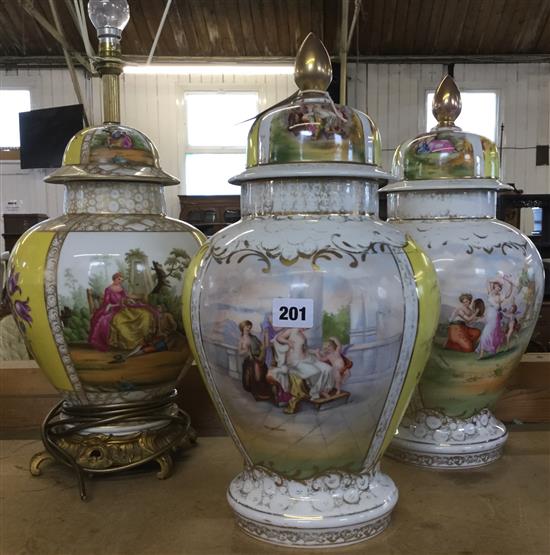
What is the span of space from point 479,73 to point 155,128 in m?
2.94

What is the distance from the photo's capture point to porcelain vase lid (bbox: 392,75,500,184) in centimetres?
90

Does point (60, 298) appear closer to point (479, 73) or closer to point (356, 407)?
point (356, 407)

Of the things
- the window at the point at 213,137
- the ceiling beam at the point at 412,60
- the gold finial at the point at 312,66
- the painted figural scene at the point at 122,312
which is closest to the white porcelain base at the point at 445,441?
the painted figural scene at the point at 122,312

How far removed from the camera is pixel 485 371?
89cm

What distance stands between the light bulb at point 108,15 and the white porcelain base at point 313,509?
67 centimetres

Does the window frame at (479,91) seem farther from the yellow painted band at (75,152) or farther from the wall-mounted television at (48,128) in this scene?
the yellow painted band at (75,152)

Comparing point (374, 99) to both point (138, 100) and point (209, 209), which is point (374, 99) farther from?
point (138, 100)

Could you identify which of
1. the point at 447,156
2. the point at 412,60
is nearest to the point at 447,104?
the point at 447,156

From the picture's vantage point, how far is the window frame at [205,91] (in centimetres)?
550

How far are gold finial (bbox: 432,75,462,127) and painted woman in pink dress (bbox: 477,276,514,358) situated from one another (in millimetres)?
276

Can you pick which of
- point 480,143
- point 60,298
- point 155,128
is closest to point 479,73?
point 155,128

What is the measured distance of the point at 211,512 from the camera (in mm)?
822

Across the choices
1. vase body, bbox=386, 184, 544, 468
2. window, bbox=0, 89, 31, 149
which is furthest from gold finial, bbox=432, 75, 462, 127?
window, bbox=0, 89, 31, 149

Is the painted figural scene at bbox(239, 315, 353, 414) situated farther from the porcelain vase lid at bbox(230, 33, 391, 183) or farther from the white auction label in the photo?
the porcelain vase lid at bbox(230, 33, 391, 183)
